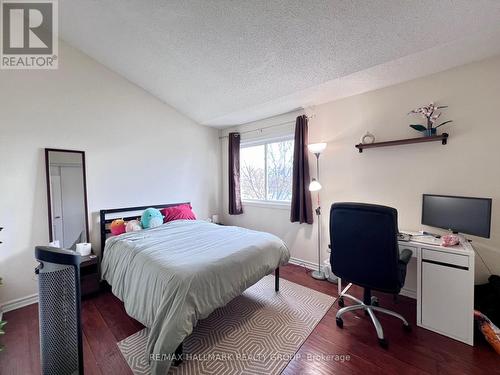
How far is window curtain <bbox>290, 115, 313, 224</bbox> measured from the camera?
3207 mm

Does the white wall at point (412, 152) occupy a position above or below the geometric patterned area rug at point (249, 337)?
above

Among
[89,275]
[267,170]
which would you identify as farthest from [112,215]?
[267,170]

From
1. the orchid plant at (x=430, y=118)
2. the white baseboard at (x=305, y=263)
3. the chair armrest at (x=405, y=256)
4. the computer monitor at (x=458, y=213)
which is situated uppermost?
the orchid plant at (x=430, y=118)

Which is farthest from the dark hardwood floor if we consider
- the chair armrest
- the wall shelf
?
the wall shelf

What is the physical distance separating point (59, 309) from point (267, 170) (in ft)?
10.6

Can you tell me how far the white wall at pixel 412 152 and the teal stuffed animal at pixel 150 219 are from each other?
2114 mm

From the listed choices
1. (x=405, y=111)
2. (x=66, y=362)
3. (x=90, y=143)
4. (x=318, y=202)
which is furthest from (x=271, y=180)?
(x=66, y=362)

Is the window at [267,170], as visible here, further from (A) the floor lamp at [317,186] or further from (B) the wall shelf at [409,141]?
(B) the wall shelf at [409,141]

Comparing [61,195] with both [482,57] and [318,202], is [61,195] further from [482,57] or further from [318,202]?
[482,57]

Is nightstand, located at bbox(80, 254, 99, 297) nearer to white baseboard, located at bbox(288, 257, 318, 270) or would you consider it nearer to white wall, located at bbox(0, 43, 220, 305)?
white wall, located at bbox(0, 43, 220, 305)

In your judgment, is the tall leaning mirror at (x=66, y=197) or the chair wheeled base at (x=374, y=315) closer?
the chair wheeled base at (x=374, y=315)

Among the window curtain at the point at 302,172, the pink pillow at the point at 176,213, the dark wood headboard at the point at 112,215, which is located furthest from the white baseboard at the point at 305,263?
the dark wood headboard at the point at 112,215

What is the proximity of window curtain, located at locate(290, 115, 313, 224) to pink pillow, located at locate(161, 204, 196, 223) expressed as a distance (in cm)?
178

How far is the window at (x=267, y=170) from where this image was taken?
12.1ft
